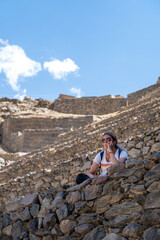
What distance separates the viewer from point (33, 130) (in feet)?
75.4

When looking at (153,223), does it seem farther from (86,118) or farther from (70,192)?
(86,118)

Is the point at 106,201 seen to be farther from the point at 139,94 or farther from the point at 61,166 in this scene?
the point at 139,94

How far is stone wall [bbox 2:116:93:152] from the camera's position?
22531 millimetres

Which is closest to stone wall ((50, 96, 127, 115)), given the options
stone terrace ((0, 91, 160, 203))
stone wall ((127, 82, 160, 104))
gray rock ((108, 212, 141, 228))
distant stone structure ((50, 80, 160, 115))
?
distant stone structure ((50, 80, 160, 115))

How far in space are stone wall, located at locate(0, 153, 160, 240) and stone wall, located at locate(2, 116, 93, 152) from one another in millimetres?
18016

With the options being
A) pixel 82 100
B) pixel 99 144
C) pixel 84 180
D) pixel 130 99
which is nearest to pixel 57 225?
pixel 84 180

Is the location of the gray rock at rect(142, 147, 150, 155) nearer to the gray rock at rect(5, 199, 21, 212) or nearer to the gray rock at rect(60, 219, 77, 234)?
the gray rock at rect(5, 199, 21, 212)

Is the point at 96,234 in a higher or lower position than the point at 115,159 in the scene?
lower

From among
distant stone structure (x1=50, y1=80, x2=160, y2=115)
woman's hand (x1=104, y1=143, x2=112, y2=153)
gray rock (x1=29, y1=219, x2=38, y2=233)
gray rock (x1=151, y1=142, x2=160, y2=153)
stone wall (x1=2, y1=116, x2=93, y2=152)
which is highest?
distant stone structure (x1=50, y1=80, x2=160, y2=115)

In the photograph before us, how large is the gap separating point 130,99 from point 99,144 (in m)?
23.7

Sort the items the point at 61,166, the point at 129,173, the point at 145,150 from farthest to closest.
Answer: the point at 61,166 → the point at 145,150 → the point at 129,173

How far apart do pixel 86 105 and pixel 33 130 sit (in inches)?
552

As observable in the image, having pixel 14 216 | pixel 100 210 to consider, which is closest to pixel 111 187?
pixel 100 210

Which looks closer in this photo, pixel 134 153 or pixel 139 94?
pixel 134 153
